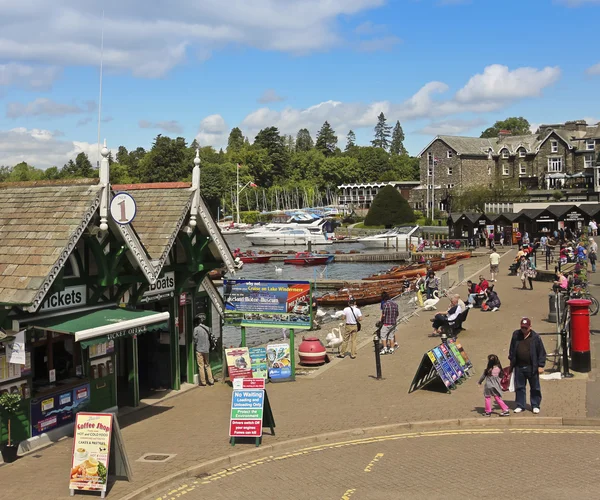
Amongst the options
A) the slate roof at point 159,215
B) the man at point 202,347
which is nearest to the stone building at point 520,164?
the man at point 202,347

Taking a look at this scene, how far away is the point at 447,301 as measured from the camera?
33.4 meters

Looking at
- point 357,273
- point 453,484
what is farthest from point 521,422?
point 357,273

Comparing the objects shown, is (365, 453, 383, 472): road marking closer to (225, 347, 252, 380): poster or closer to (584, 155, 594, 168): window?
(225, 347, 252, 380): poster

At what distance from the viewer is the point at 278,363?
19281mm

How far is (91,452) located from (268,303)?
365 inches

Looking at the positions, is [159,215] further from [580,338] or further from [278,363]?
[580,338]

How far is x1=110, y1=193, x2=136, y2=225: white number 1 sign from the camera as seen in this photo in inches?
571

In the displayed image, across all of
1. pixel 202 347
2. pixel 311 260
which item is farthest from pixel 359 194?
pixel 202 347

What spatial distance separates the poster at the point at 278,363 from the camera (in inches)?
757

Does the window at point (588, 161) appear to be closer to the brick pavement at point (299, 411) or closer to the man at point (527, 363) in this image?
the brick pavement at point (299, 411)

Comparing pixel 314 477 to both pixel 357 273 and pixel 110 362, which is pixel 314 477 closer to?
pixel 110 362

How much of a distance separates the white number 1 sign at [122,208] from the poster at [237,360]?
5.35 meters

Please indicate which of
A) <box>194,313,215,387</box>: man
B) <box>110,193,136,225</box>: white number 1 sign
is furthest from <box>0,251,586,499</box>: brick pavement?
<box>110,193,136,225</box>: white number 1 sign

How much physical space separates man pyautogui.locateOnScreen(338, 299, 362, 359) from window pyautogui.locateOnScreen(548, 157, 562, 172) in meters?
97.2
